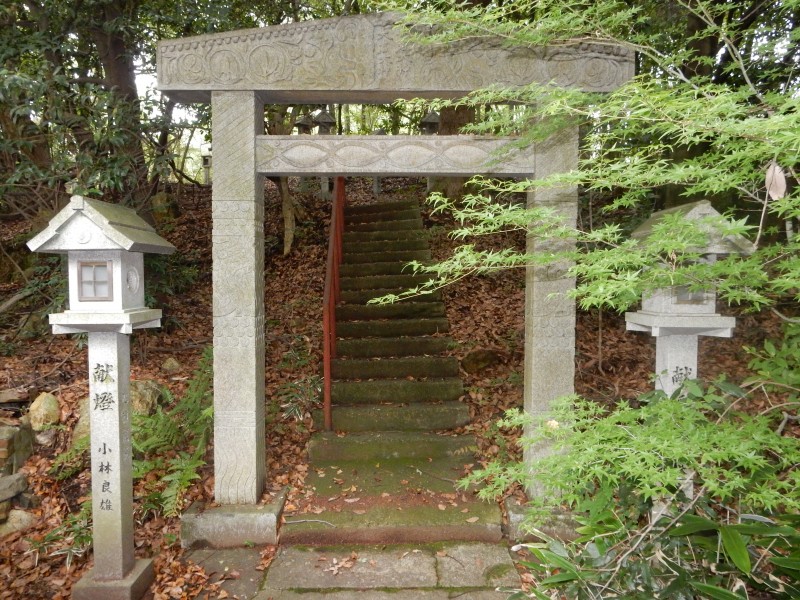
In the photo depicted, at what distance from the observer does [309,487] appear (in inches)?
172

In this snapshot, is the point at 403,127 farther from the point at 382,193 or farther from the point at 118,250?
the point at 118,250

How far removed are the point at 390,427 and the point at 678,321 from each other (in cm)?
299

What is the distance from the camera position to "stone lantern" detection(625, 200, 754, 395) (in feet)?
10.2

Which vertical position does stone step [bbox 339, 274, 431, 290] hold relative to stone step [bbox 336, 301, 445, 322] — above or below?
above

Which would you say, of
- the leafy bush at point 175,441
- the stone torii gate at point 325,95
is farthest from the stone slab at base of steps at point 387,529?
the stone torii gate at point 325,95

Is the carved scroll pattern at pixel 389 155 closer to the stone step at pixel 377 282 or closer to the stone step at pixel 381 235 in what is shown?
the stone step at pixel 377 282

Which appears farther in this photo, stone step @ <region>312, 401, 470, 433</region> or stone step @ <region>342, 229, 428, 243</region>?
stone step @ <region>342, 229, 428, 243</region>

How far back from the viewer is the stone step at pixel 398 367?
5.65 m

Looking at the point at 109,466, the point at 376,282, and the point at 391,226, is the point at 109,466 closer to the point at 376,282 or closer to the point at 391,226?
the point at 376,282

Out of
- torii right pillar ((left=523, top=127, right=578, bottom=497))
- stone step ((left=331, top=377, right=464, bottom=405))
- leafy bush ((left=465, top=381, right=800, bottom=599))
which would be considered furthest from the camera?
stone step ((left=331, top=377, right=464, bottom=405))

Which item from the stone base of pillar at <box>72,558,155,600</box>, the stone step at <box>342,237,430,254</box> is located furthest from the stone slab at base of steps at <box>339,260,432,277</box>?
the stone base of pillar at <box>72,558,155,600</box>

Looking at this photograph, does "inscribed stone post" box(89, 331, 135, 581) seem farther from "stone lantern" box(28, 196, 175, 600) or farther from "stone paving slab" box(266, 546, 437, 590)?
"stone paving slab" box(266, 546, 437, 590)

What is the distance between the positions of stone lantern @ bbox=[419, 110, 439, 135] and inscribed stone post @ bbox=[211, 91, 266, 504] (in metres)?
8.27

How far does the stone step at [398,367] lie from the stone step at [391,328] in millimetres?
592
